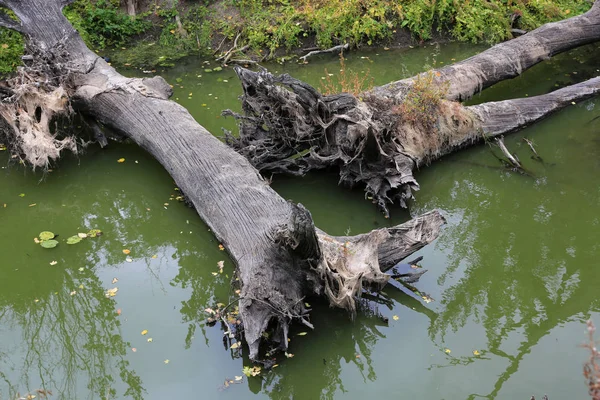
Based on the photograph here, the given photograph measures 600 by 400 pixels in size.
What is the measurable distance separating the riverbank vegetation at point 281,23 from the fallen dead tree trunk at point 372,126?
327cm

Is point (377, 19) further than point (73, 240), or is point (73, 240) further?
point (377, 19)

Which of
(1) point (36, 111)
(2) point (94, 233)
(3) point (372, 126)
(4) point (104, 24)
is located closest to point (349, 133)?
(3) point (372, 126)

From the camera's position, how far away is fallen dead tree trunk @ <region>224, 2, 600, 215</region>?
640cm

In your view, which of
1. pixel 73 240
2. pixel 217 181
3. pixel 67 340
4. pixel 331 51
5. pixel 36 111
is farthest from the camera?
pixel 331 51

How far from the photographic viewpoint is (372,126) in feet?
20.1

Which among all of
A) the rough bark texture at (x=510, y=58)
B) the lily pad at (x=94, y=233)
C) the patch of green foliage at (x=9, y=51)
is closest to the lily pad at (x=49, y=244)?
the lily pad at (x=94, y=233)

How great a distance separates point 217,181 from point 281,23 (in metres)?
5.73

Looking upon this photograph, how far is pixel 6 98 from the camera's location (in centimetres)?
710

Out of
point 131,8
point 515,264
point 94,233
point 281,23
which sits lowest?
point 515,264

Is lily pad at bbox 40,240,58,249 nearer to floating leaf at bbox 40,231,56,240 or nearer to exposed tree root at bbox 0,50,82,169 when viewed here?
floating leaf at bbox 40,231,56,240

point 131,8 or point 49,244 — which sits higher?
point 131,8

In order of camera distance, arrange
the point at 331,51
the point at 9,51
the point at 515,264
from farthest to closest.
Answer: the point at 331,51
the point at 9,51
the point at 515,264

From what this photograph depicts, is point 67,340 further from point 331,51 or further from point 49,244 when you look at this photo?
point 331,51

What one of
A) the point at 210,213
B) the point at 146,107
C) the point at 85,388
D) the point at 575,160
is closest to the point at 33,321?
the point at 85,388
